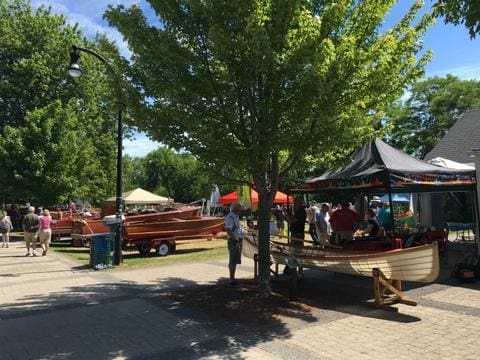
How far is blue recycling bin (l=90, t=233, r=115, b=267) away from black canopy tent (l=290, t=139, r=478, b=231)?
580 centimetres

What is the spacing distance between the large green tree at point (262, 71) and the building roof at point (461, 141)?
12.9m

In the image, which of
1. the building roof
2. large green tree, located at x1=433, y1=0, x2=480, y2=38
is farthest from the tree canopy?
large green tree, located at x1=433, y1=0, x2=480, y2=38

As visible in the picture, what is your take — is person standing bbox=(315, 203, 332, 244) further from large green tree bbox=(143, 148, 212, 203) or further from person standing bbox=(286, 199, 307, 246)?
large green tree bbox=(143, 148, 212, 203)

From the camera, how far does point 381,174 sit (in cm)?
977

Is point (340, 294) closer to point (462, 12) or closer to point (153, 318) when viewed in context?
point (153, 318)

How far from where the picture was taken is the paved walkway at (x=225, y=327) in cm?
581

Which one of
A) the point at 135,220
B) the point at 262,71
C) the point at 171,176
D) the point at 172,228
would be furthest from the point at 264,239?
the point at 171,176

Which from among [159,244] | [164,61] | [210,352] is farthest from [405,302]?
[159,244]

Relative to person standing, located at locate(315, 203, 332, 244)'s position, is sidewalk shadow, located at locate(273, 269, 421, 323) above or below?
below

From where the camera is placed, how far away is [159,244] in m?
16.8

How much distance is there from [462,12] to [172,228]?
1358 centimetres

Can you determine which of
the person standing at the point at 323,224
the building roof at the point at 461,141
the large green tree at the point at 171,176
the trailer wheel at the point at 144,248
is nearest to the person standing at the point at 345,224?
the person standing at the point at 323,224

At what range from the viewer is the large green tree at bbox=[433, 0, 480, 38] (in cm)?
503

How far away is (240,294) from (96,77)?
101 feet
